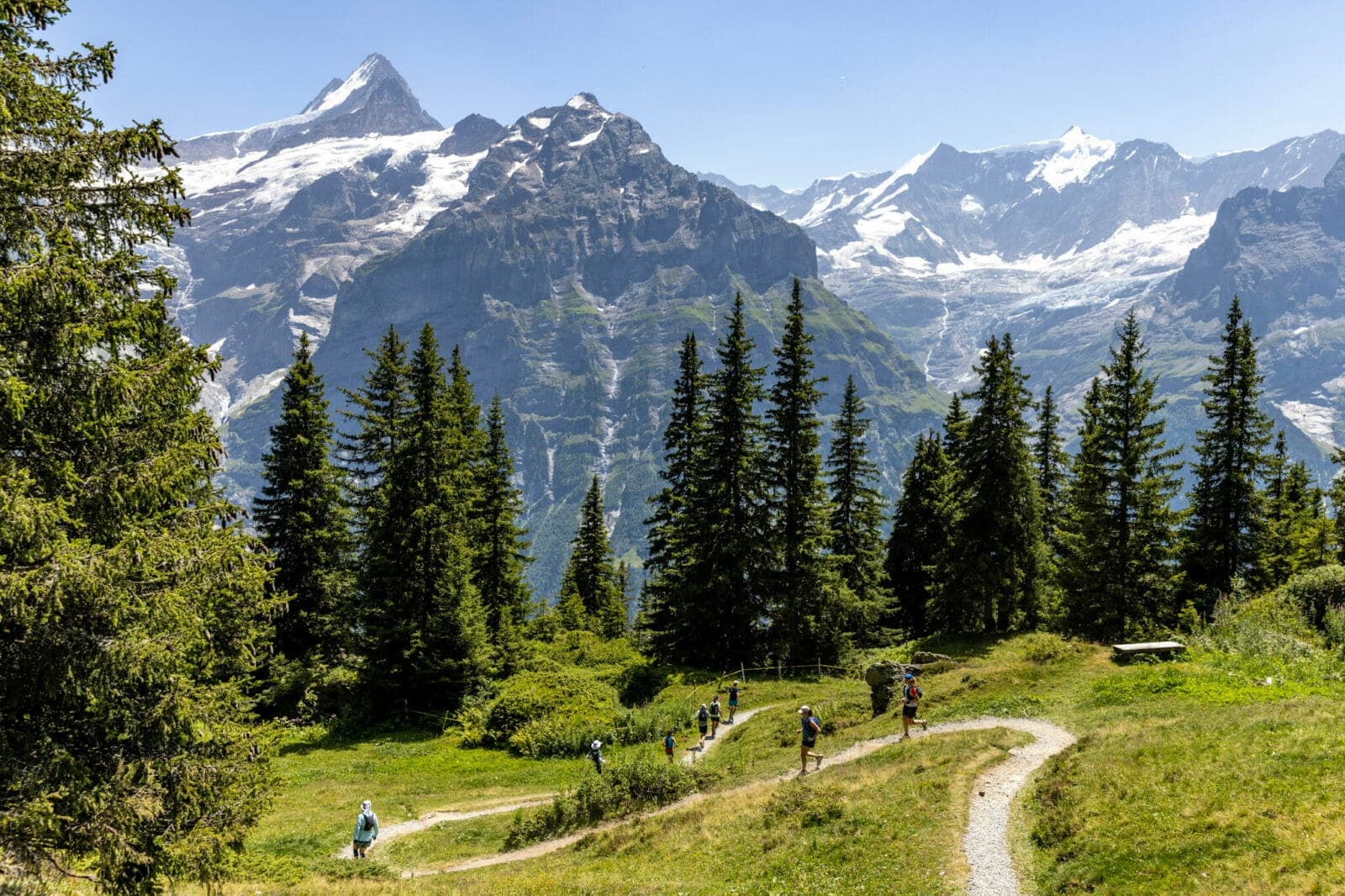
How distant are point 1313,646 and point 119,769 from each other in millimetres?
29686

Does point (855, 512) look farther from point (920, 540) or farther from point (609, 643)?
point (609, 643)

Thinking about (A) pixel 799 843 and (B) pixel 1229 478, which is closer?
(A) pixel 799 843

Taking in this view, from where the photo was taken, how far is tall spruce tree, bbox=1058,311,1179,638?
36.7 meters

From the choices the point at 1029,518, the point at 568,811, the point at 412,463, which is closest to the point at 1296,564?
the point at 1029,518

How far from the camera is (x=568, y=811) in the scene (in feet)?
74.3

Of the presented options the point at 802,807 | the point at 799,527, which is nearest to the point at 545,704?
the point at 799,527

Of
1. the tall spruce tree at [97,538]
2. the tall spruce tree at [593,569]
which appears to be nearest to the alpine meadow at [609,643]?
the tall spruce tree at [97,538]

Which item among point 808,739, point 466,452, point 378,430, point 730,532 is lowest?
point 808,739

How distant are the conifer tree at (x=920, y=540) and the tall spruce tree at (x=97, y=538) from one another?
43.5m

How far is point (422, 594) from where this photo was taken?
120 feet

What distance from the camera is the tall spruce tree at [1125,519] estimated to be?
120ft

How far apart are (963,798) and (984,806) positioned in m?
0.47

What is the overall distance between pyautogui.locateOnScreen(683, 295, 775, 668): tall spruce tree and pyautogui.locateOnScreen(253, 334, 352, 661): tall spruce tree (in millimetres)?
18194

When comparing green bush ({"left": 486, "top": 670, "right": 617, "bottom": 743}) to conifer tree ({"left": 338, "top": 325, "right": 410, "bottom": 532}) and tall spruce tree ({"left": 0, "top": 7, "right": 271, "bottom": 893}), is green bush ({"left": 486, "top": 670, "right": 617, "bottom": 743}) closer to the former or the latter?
conifer tree ({"left": 338, "top": 325, "right": 410, "bottom": 532})
